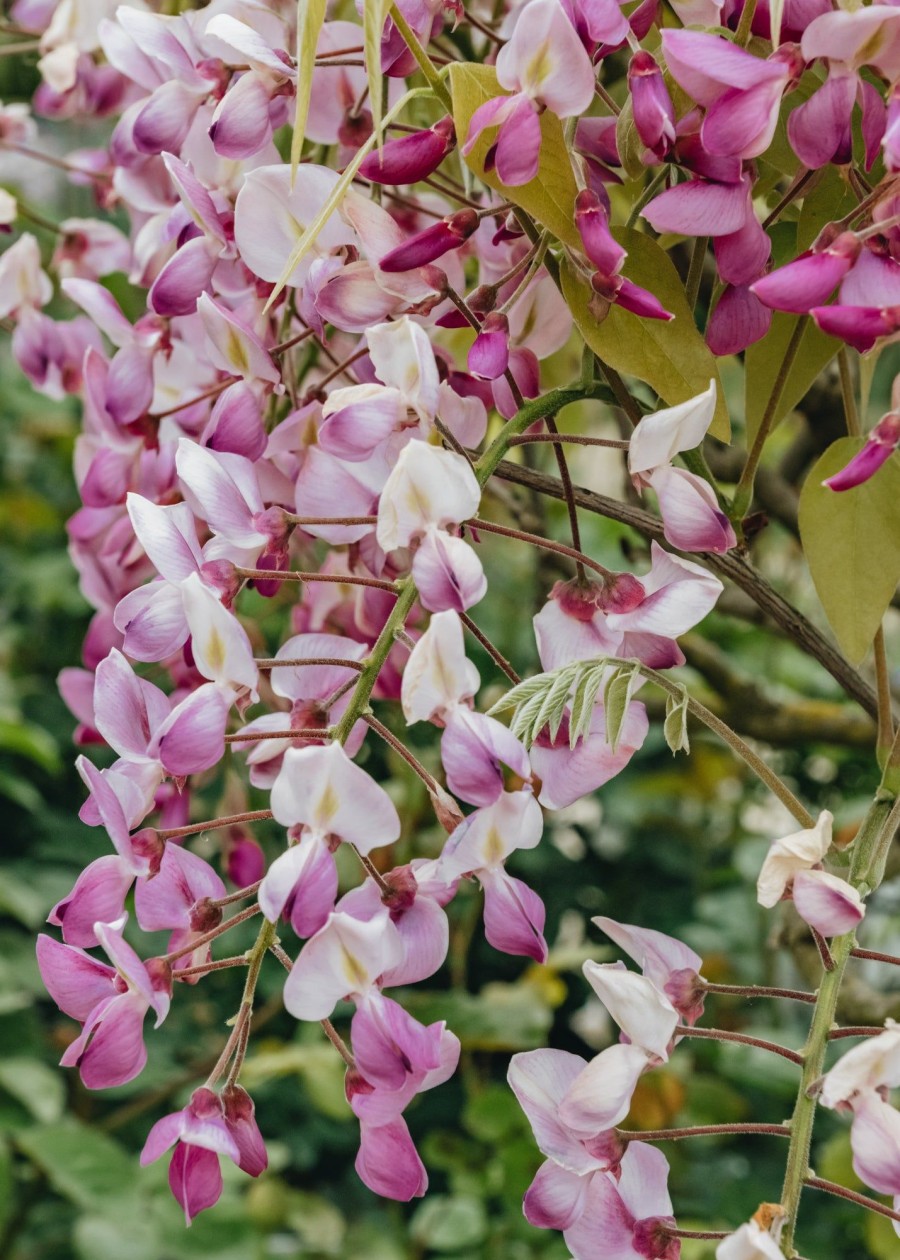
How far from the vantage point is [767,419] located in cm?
35

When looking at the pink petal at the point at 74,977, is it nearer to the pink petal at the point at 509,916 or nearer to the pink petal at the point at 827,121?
the pink petal at the point at 509,916

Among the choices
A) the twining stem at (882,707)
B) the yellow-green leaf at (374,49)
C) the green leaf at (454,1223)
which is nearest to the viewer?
the yellow-green leaf at (374,49)

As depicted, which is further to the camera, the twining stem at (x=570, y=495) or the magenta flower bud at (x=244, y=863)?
the magenta flower bud at (x=244, y=863)

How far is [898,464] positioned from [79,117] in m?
0.36

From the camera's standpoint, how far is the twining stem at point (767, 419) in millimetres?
343

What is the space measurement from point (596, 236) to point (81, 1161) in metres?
0.88

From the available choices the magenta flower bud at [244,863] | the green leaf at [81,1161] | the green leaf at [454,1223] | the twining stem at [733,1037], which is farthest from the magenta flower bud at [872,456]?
the green leaf at [81,1161]

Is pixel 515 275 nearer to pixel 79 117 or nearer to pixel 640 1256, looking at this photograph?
pixel 640 1256

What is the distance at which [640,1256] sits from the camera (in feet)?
0.93

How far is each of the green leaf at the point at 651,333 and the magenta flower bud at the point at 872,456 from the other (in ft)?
0.15

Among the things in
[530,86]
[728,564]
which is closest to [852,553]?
[728,564]

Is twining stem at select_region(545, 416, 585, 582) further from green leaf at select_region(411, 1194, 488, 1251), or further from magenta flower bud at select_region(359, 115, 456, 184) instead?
green leaf at select_region(411, 1194, 488, 1251)

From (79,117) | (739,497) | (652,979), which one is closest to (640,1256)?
(652,979)

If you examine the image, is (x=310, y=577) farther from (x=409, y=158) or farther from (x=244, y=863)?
(x=244, y=863)
